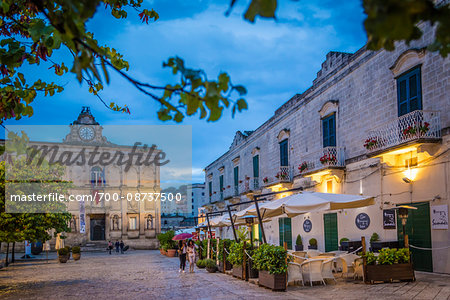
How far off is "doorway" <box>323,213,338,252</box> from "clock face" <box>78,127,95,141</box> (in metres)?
37.7

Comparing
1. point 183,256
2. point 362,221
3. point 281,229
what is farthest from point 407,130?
point 281,229

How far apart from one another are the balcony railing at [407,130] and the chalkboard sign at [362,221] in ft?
8.39

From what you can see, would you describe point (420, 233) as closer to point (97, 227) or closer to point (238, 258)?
point (238, 258)

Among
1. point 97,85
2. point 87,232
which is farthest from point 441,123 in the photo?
point 87,232

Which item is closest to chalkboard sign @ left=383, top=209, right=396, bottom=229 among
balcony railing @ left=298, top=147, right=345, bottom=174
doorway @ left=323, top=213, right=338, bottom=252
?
balcony railing @ left=298, top=147, right=345, bottom=174

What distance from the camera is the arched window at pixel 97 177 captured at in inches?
2041

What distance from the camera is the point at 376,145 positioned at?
49.4 ft

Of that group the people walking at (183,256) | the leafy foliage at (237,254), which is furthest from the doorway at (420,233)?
the people walking at (183,256)

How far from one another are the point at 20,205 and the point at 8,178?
4.79 ft

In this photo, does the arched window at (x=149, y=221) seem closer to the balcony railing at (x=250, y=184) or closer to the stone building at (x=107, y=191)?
the stone building at (x=107, y=191)

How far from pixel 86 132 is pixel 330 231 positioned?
38579 millimetres

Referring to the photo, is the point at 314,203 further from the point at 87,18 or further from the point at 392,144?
the point at 87,18

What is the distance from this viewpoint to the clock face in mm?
51562

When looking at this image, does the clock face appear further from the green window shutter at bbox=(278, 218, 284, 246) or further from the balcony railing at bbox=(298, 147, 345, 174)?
the balcony railing at bbox=(298, 147, 345, 174)
